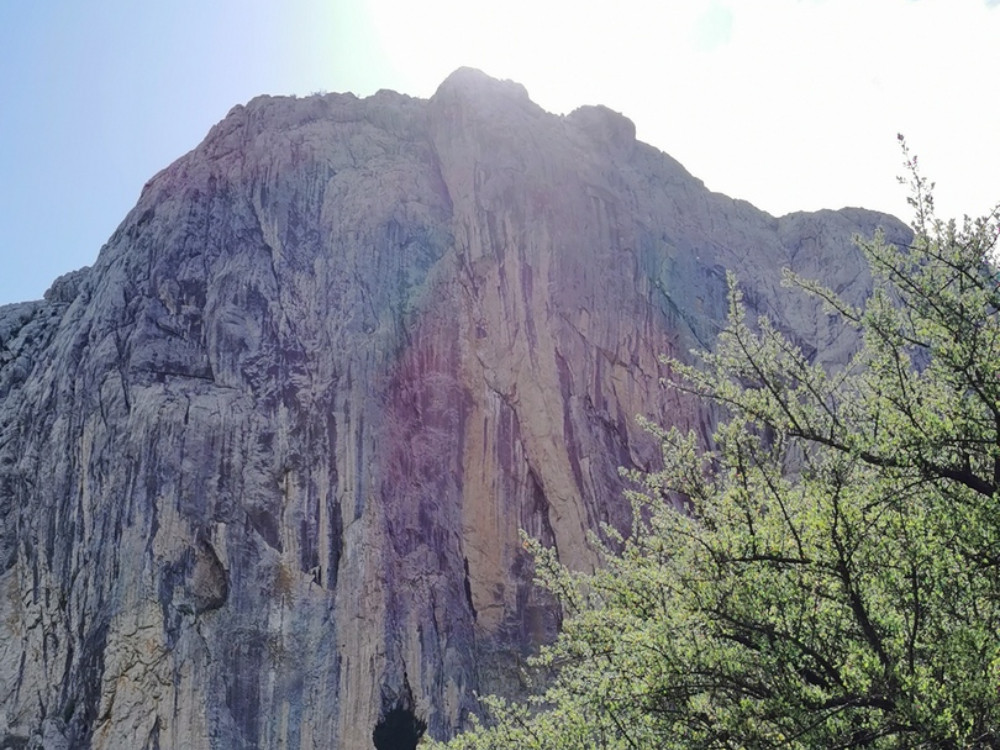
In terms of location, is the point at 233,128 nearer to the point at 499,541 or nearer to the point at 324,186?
the point at 324,186

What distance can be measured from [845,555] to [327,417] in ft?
69.3

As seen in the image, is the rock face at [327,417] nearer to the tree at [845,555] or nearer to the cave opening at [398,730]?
the cave opening at [398,730]

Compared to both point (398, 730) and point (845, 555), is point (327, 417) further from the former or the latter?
point (845, 555)

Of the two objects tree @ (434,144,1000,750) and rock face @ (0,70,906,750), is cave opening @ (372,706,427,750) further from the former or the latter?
tree @ (434,144,1000,750)

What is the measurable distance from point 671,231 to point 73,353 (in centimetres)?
2365

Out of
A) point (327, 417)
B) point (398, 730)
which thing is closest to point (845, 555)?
point (398, 730)

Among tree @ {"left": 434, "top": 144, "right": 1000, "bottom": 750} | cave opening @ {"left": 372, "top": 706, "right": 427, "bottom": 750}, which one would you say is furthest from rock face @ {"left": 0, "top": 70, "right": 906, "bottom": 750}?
tree @ {"left": 434, "top": 144, "right": 1000, "bottom": 750}

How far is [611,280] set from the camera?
32.7m

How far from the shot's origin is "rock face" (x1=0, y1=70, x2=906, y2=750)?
73.9 feet

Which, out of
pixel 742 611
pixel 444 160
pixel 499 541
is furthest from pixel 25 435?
pixel 742 611

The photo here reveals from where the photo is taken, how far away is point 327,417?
2630cm

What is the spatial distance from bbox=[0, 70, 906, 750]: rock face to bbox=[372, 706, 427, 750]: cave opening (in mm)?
167

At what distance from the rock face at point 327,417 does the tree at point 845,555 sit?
53.9 feet

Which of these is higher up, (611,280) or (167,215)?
(167,215)
